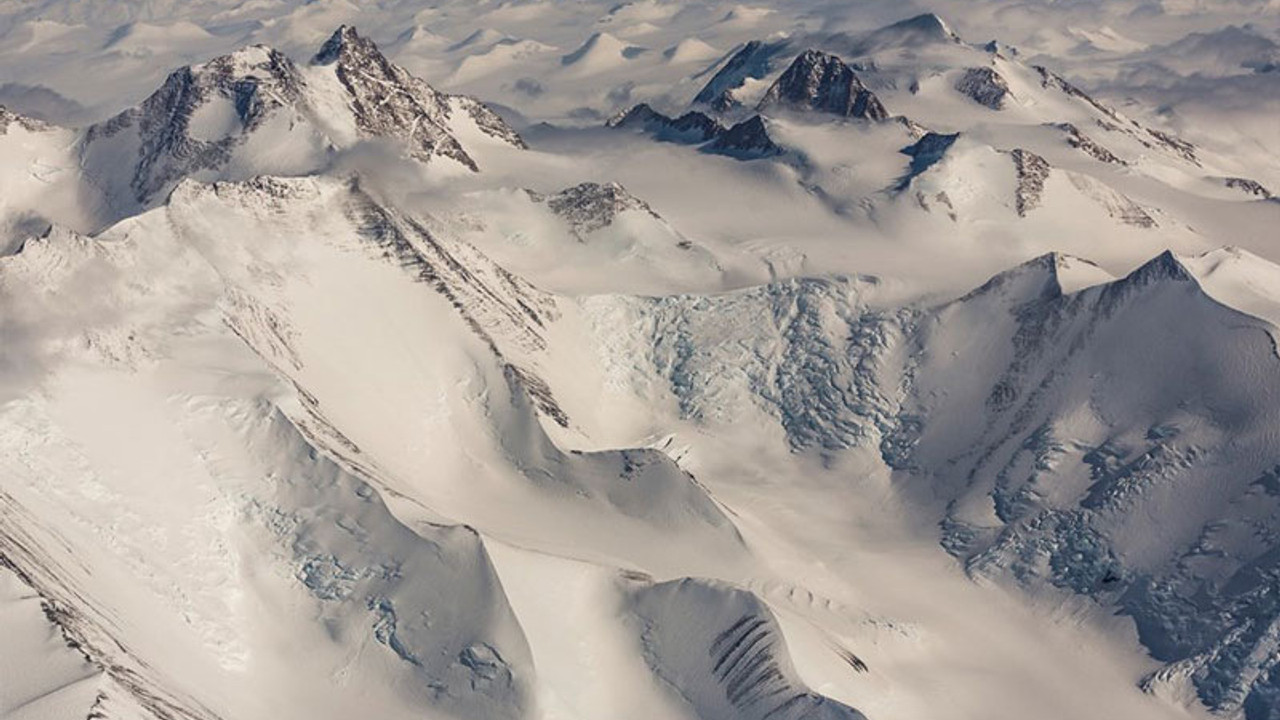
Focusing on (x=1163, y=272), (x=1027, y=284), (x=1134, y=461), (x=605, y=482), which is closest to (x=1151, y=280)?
(x=1163, y=272)

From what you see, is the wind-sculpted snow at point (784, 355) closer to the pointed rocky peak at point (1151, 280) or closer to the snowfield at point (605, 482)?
the snowfield at point (605, 482)

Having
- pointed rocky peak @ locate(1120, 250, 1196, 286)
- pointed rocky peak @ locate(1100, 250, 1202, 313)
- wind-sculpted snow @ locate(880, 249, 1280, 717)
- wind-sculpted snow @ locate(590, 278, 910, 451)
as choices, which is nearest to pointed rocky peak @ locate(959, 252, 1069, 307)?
wind-sculpted snow @ locate(880, 249, 1280, 717)

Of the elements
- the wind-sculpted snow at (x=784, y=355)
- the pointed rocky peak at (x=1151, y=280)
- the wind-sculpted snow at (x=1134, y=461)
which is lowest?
the wind-sculpted snow at (x=784, y=355)

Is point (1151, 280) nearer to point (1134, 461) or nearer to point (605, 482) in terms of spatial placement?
point (1134, 461)

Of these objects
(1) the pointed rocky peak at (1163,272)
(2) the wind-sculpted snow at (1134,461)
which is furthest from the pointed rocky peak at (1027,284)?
(1) the pointed rocky peak at (1163,272)

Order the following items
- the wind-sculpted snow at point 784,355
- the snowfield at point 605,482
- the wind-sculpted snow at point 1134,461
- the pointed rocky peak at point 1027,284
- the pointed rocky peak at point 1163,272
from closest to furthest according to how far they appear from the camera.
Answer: the snowfield at point 605,482 < the wind-sculpted snow at point 1134,461 < the pointed rocky peak at point 1163,272 < the wind-sculpted snow at point 784,355 < the pointed rocky peak at point 1027,284

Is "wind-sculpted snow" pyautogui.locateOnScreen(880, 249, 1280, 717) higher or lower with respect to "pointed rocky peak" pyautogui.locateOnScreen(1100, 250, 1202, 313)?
lower

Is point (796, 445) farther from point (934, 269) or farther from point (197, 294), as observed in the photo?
point (197, 294)

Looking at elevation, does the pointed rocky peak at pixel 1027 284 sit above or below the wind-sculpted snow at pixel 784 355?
above

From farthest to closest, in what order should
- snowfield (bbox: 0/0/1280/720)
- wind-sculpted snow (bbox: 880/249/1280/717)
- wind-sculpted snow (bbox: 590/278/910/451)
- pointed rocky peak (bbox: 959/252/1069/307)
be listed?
1. pointed rocky peak (bbox: 959/252/1069/307)
2. wind-sculpted snow (bbox: 590/278/910/451)
3. wind-sculpted snow (bbox: 880/249/1280/717)
4. snowfield (bbox: 0/0/1280/720)

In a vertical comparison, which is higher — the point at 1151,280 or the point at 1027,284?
the point at 1151,280

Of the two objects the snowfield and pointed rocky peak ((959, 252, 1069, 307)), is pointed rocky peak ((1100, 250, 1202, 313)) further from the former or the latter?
pointed rocky peak ((959, 252, 1069, 307))

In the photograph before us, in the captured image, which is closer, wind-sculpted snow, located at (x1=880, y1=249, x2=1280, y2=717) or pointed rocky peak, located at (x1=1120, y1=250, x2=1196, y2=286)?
wind-sculpted snow, located at (x1=880, y1=249, x2=1280, y2=717)
